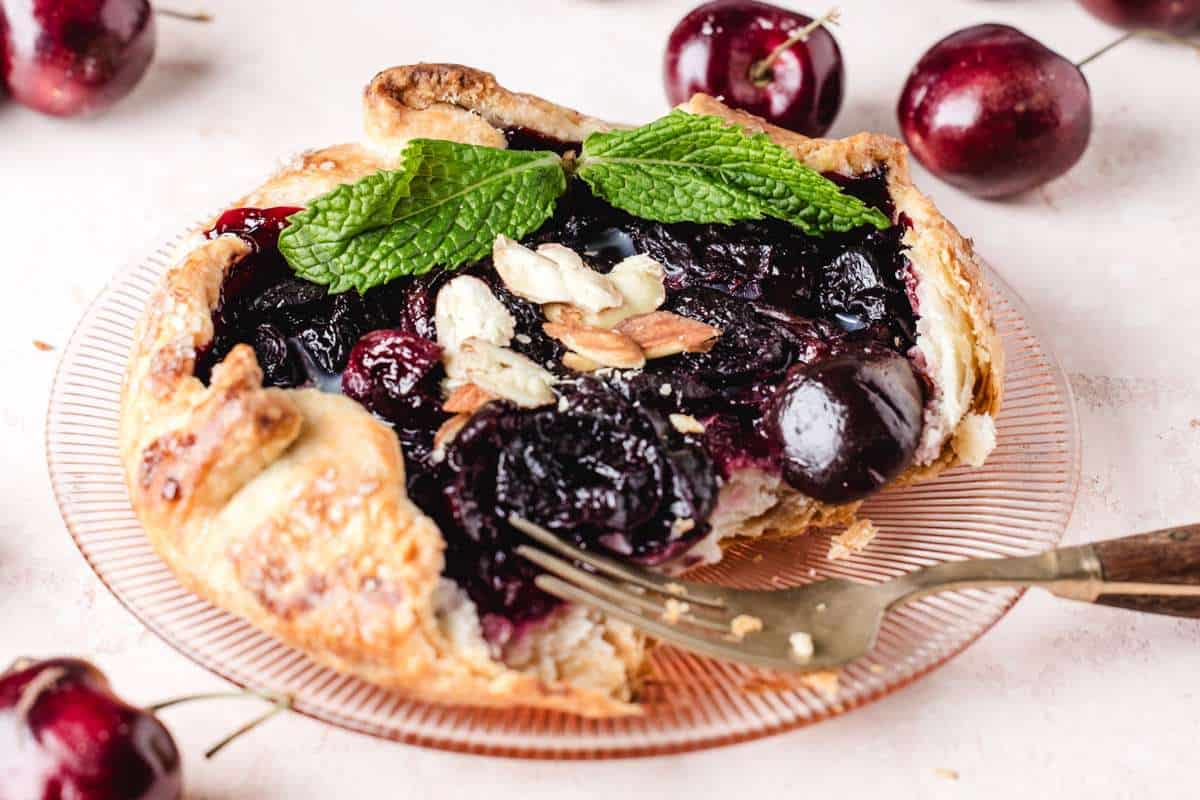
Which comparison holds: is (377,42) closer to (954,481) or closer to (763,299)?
(763,299)

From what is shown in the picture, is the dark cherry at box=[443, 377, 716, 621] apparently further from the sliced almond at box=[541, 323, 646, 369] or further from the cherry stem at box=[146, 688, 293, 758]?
the cherry stem at box=[146, 688, 293, 758]

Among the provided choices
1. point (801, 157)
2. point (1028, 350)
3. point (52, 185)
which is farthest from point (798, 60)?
point (52, 185)

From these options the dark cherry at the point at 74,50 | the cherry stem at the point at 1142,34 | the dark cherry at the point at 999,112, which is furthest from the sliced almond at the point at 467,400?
the cherry stem at the point at 1142,34

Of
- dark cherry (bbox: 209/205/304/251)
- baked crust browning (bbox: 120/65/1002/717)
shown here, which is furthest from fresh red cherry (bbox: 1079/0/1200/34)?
dark cherry (bbox: 209/205/304/251)

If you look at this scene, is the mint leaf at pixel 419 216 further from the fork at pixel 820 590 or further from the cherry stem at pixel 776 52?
the cherry stem at pixel 776 52

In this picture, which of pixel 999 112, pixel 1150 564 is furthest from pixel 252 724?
pixel 999 112

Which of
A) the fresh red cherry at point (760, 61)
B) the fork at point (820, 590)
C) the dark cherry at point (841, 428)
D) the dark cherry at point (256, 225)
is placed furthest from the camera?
the fresh red cherry at point (760, 61)
